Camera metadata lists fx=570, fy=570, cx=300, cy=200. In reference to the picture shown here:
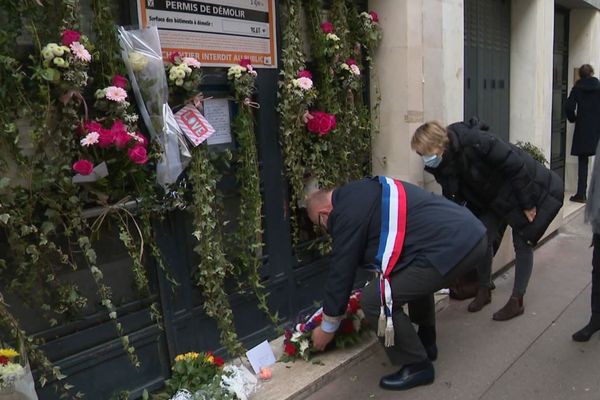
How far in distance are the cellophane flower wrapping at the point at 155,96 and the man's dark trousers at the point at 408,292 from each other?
1.24 metres

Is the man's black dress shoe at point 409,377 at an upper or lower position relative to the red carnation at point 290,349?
lower

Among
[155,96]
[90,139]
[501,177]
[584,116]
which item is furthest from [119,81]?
[584,116]

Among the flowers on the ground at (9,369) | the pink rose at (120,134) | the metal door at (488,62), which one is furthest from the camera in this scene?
the metal door at (488,62)

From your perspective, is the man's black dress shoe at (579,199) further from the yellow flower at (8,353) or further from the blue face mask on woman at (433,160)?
the yellow flower at (8,353)

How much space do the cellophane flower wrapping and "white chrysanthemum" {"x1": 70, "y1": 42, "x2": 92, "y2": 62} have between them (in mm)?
316

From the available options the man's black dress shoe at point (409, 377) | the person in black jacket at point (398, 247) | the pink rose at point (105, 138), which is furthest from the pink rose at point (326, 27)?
the man's black dress shoe at point (409, 377)

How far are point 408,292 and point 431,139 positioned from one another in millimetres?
1212

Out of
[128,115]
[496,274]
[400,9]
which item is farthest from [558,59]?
[128,115]

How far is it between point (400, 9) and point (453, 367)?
2.59 m

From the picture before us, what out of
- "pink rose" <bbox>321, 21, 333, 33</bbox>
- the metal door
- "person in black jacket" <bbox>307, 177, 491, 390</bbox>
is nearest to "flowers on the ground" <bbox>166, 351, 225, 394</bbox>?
"person in black jacket" <bbox>307, 177, 491, 390</bbox>

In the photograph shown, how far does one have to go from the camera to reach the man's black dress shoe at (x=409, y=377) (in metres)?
3.27

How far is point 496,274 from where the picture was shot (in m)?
5.26

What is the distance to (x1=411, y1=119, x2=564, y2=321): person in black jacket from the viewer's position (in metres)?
3.82

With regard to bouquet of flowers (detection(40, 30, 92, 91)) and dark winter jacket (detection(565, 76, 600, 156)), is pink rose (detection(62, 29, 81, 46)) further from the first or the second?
dark winter jacket (detection(565, 76, 600, 156))
